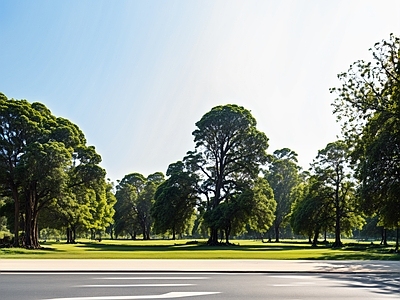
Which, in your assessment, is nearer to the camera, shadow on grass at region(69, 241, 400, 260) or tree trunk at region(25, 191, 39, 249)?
shadow on grass at region(69, 241, 400, 260)

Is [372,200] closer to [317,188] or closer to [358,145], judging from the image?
[358,145]

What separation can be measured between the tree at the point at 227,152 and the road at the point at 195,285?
37.0 m

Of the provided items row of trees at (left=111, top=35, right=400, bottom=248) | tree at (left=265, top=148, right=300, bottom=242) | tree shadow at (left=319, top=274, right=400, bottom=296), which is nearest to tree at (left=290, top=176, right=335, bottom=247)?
row of trees at (left=111, top=35, right=400, bottom=248)

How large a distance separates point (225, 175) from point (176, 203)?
6374mm

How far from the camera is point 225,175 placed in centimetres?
5678

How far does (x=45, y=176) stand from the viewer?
1570 inches

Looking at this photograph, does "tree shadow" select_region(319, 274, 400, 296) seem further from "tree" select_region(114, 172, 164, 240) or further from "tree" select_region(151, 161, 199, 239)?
"tree" select_region(114, 172, 164, 240)

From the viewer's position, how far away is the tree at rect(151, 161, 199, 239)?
55.6m

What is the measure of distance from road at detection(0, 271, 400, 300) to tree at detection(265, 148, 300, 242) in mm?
64576

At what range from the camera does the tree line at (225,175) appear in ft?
107

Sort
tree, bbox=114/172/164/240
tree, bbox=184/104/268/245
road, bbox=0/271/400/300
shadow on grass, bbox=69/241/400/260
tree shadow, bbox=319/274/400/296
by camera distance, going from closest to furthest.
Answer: road, bbox=0/271/400/300
tree shadow, bbox=319/274/400/296
shadow on grass, bbox=69/241/400/260
tree, bbox=184/104/268/245
tree, bbox=114/172/164/240

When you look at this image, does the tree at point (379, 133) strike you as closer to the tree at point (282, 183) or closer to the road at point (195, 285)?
the road at point (195, 285)

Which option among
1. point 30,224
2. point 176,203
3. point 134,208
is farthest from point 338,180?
point 134,208

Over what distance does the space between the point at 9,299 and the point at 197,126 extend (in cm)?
4617
